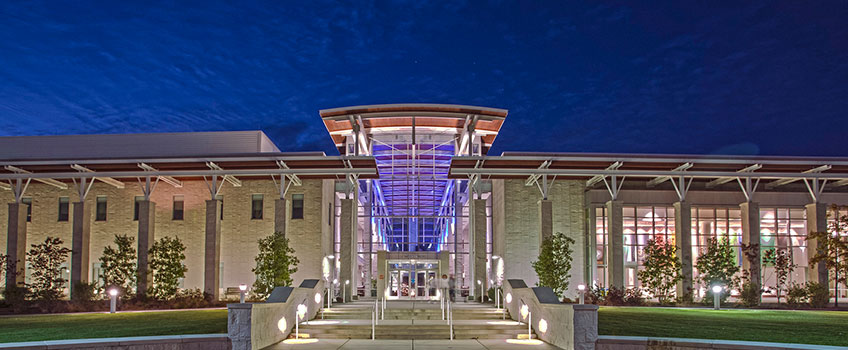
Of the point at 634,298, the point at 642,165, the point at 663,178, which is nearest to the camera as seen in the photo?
the point at 634,298

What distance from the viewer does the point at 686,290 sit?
33250 mm

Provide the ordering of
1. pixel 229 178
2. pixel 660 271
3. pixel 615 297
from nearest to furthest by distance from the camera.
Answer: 1. pixel 615 297
2. pixel 660 271
3. pixel 229 178

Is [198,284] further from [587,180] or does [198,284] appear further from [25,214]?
[587,180]

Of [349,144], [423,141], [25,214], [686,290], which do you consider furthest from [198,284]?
[686,290]

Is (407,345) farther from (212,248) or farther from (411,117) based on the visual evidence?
(411,117)

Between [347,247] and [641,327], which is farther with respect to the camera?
[347,247]

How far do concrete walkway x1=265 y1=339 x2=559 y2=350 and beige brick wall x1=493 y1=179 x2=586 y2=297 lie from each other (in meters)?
18.3

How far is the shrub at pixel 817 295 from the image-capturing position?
101ft

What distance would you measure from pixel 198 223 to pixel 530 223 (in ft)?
60.5

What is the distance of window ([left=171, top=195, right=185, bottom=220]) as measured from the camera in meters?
39.1

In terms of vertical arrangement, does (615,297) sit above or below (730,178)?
below

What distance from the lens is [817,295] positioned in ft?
102

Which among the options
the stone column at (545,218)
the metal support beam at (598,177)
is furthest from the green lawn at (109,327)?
the metal support beam at (598,177)

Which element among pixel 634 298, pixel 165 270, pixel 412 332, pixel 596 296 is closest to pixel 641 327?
pixel 412 332
